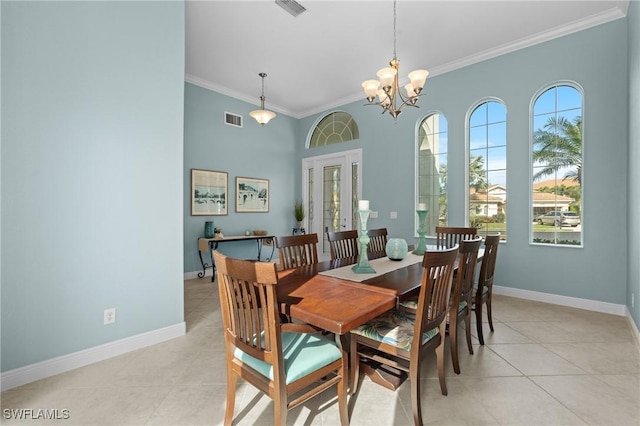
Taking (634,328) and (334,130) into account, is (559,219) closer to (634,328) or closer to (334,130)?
(634,328)

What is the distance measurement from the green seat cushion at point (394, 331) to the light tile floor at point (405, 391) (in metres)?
0.43

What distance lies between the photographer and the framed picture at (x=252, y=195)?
5512mm

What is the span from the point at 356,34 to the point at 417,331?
3496mm

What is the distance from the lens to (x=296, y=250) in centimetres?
249

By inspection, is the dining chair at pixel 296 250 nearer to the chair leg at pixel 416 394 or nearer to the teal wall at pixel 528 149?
the chair leg at pixel 416 394

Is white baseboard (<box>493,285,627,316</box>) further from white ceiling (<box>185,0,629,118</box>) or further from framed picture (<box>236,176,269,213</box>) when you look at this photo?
framed picture (<box>236,176,269,213</box>)

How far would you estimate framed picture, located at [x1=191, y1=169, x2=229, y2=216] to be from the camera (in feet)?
15.9

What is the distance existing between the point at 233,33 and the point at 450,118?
3.21 m

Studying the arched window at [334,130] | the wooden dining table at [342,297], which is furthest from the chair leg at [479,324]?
the arched window at [334,130]

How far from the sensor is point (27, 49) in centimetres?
198

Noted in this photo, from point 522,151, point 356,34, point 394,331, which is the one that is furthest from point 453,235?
point 356,34

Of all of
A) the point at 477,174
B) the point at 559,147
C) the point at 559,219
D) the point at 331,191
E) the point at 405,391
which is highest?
the point at 559,147

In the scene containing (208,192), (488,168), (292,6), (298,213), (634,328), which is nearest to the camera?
(634,328)

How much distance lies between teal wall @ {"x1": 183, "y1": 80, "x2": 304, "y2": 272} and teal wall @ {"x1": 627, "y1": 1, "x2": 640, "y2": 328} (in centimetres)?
505
